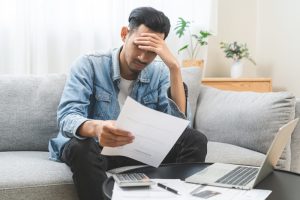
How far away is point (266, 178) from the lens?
1.12m

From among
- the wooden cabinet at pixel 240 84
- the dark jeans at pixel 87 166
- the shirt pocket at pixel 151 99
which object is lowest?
the dark jeans at pixel 87 166

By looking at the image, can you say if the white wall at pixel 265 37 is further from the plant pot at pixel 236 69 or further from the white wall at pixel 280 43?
the plant pot at pixel 236 69

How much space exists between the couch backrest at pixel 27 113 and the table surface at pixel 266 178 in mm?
783

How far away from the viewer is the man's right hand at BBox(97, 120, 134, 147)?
1021 millimetres

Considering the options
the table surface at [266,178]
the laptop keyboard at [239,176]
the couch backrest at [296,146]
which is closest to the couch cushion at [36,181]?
the table surface at [266,178]

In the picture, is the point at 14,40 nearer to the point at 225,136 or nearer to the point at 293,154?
the point at 225,136

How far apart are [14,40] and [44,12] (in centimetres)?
23

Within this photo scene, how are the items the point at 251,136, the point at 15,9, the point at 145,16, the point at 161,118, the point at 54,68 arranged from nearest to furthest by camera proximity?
the point at 161,118 → the point at 145,16 → the point at 251,136 → the point at 15,9 → the point at 54,68

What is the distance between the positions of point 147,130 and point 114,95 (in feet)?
1.72

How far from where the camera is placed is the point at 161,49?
147cm

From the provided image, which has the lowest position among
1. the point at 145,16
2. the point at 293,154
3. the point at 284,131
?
the point at 293,154

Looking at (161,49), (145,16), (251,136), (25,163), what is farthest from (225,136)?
(25,163)

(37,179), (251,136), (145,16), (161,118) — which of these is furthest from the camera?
(251,136)

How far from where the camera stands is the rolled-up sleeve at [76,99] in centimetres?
132
